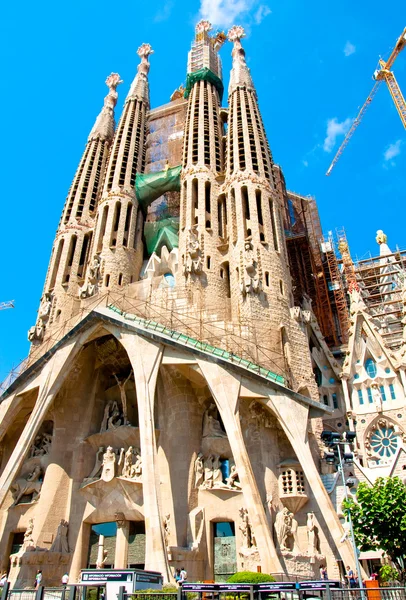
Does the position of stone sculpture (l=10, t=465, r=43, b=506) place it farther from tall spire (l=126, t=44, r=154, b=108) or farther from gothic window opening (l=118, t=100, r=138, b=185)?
tall spire (l=126, t=44, r=154, b=108)

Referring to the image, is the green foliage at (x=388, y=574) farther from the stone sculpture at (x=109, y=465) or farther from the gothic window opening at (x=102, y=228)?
the gothic window opening at (x=102, y=228)

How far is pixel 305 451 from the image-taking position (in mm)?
19609

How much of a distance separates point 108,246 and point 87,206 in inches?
230

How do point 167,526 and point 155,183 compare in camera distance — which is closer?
point 167,526

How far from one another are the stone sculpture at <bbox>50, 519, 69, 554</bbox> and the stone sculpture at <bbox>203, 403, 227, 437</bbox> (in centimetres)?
774

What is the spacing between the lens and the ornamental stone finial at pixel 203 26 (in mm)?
45438

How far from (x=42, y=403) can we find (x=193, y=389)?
718 cm

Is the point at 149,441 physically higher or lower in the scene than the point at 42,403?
lower

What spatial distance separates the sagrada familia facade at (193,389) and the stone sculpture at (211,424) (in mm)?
110

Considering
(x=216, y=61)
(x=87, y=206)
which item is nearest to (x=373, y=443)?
(x=87, y=206)

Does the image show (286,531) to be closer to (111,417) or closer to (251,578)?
(251,578)

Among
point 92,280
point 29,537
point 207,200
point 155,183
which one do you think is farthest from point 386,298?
point 29,537

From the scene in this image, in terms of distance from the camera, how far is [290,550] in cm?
1903

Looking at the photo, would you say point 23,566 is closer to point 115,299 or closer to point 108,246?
point 115,299
